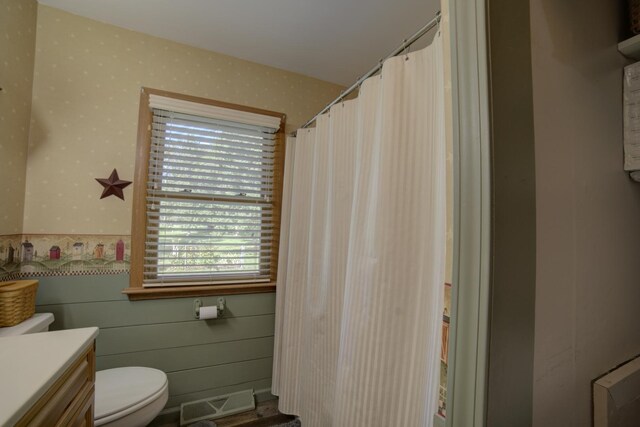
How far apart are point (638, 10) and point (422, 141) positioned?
663mm

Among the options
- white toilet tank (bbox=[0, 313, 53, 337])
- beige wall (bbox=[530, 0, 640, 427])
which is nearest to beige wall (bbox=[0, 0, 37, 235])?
white toilet tank (bbox=[0, 313, 53, 337])

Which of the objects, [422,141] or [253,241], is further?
[253,241]

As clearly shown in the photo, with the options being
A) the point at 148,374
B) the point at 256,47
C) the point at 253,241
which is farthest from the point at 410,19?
the point at 148,374

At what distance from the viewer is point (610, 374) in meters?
0.70

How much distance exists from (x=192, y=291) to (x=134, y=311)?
1.09 ft

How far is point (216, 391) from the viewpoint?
1.80 metres

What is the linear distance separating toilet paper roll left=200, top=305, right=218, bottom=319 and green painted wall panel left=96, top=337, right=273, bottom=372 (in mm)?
233

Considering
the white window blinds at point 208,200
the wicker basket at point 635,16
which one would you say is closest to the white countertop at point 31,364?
the white window blinds at point 208,200

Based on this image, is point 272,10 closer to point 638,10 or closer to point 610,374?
point 638,10

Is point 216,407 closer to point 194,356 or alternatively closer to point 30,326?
point 194,356

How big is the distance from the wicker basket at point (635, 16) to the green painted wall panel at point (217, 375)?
2351mm

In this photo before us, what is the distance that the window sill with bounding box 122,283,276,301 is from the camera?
162 centimetres

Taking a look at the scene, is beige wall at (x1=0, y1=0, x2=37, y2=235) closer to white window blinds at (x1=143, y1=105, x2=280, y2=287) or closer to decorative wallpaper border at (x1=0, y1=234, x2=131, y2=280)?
decorative wallpaper border at (x1=0, y1=234, x2=131, y2=280)

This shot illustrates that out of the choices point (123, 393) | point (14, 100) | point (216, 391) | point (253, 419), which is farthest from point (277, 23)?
point (253, 419)
